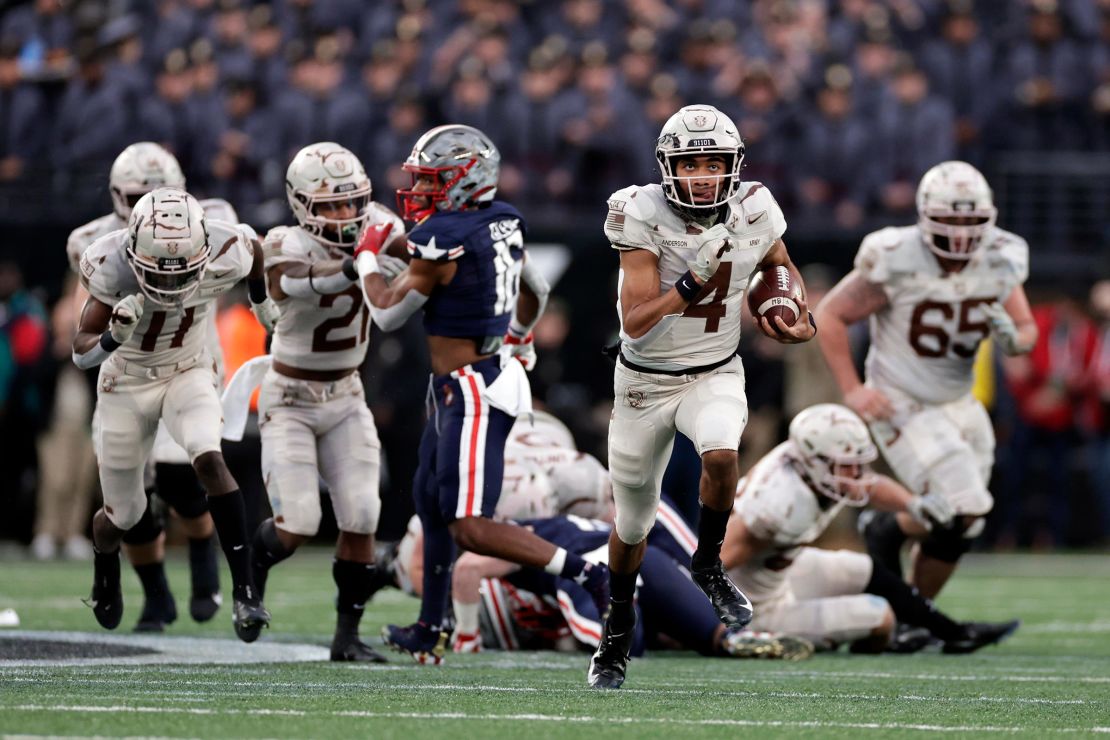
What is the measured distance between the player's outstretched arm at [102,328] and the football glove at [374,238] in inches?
29.1

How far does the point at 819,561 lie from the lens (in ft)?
25.1

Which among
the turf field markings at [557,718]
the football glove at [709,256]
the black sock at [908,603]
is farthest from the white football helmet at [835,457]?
the turf field markings at [557,718]

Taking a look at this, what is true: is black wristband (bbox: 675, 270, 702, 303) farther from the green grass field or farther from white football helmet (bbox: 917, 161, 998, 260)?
white football helmet (bbox: 917, 161, 998, 260)

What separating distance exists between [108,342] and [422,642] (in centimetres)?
141

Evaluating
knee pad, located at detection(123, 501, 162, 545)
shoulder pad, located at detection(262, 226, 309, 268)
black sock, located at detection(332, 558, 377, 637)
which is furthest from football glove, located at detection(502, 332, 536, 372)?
knee pad, located at detection(123, 501, 162, 545)

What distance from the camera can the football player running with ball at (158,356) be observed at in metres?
6.41

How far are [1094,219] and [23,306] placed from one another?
697 centimetres

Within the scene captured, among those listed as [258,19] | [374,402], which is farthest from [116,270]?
[258,19]

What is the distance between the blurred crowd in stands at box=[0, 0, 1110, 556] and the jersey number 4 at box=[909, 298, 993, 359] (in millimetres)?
4109

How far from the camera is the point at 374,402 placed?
12.4 m

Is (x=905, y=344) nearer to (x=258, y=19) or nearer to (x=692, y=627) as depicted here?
(x=692, y=627)

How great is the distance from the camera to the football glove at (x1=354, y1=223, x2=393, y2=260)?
656 cm

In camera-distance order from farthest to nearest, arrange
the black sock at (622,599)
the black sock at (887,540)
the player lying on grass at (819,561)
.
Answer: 1. the black sock at (887,540)
2. the player lying on grass at (819,561)
3. the black sock at (622,599)

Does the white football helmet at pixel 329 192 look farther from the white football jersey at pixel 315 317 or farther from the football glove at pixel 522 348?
the football glove at pixel 522 348
